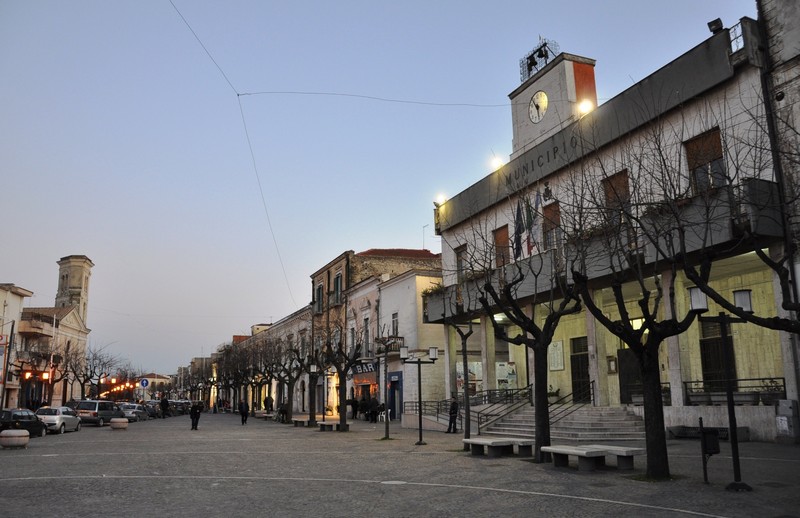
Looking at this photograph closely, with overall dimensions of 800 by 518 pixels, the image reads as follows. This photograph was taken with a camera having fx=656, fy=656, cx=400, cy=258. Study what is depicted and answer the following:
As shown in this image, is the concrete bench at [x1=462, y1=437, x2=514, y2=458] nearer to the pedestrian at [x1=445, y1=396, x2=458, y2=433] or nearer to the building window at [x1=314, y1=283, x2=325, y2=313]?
the pedestrian at [x1=445, y1=396, x2=458, y2=433]

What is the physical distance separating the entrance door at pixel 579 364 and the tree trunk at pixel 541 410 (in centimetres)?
1277

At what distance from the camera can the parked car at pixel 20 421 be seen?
86.7 ft

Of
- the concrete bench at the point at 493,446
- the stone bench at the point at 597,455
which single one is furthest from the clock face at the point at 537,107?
the stone bench at the point at 597,455

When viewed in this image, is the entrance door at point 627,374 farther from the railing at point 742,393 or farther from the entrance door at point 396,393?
the entrance door at point 396,393

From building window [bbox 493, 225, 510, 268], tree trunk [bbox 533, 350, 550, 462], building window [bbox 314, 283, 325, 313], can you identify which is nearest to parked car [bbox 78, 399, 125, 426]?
building window [bbox 314, 283, 325, 313]

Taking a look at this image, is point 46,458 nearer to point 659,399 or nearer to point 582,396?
point 659,399

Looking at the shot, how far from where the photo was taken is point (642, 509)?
8914 mm

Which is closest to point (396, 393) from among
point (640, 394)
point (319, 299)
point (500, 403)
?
point (500, 403)

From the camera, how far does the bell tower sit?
10044cm

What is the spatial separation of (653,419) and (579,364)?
57.0 ft

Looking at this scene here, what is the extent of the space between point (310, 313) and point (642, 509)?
51.8 m

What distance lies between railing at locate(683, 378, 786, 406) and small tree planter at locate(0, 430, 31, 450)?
20.6 metres

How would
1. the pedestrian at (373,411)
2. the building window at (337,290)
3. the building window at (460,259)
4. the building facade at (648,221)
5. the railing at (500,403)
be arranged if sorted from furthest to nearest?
1. the building window at (337,290)
2. the pedestrian at (373,411)
3. the building window at (460,259)
4. the railing at (500,403)
5. the building facade at (648,221)

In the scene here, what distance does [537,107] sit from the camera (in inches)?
1142
